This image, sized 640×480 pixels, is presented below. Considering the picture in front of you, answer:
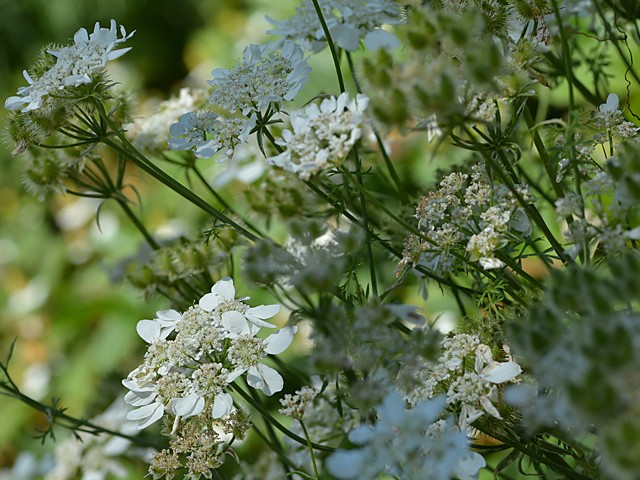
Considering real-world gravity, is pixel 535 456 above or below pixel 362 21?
below

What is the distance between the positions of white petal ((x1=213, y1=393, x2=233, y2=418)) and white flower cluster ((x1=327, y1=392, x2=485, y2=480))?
0.19 m

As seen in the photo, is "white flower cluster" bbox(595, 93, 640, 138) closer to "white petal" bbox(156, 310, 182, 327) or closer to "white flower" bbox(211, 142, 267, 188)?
"white petal" bbox(156, 310, 182, 327)

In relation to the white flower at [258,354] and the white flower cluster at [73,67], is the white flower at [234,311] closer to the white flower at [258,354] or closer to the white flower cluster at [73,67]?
the white flower at [258,354]

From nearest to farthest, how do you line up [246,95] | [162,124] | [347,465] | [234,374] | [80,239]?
[347,465]
[234,374]
[246,95]
[162,124]
[80,239]

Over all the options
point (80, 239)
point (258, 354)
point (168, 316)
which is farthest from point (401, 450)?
point (80, 239)

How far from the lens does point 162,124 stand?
1119mm

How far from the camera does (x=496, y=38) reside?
2.72 feet

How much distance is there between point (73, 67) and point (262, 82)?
0.20 meters

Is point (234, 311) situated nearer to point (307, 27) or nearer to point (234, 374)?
point (234, 374)

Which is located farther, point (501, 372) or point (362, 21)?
point (362, 21)

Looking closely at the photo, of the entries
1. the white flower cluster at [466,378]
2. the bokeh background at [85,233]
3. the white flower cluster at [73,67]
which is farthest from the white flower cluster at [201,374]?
the bokeh background at [85,233]

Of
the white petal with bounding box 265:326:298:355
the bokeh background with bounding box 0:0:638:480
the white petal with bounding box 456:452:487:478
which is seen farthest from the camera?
the bokeh background with bounding box 0:0:638:480

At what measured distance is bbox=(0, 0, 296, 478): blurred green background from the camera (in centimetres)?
239

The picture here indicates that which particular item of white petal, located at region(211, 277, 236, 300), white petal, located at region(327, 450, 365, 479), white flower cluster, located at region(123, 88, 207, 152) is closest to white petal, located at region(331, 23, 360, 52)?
white flower cluster, located at region(123, 88, 207, 152)
